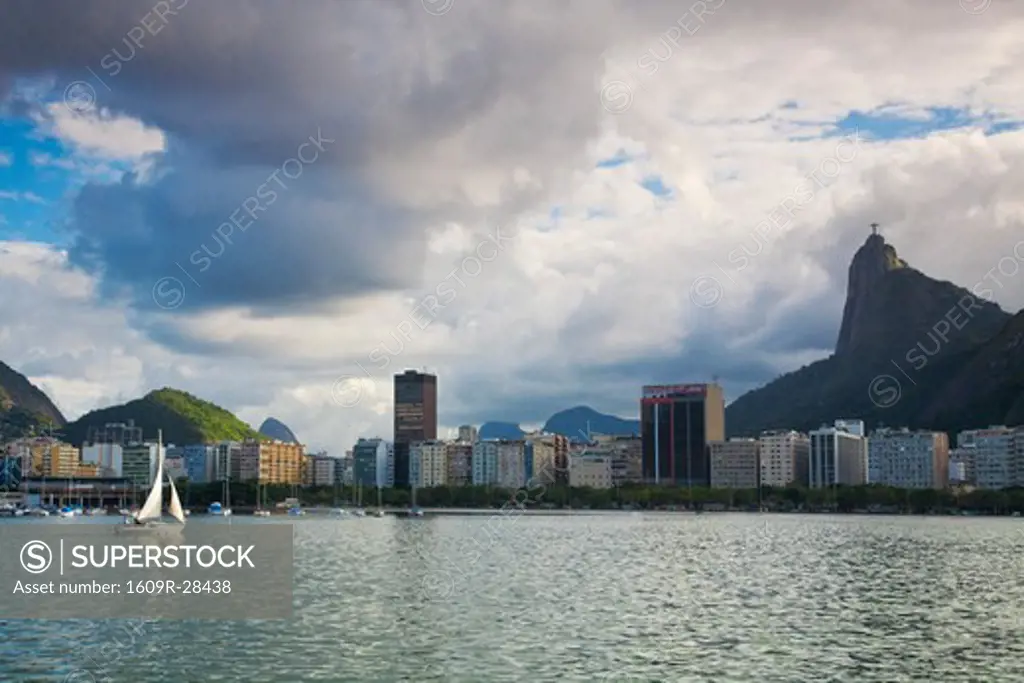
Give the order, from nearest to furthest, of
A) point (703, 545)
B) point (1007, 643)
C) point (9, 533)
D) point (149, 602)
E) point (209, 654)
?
point (209, 654)
point (1007, 643)
point (149, 602)
point (703, 545)
point (9, 533)

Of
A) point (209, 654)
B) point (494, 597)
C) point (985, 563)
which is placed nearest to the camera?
point (209, 654)

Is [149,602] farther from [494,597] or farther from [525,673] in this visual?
[525,673]

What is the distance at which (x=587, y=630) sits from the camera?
157ft

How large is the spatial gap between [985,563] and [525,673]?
6156cm

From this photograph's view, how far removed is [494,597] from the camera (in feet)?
197

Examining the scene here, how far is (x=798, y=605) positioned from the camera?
57.8 meters

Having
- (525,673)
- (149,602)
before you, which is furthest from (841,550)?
(525,673)

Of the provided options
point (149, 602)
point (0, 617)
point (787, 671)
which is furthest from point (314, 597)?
point (787, 671)

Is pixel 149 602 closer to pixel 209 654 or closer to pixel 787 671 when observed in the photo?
pixel 209 654

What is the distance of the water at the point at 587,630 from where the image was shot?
38656mm

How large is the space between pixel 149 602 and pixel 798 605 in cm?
3053

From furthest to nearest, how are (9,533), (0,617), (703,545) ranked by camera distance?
(9,533)
(703,545)
(0,617)

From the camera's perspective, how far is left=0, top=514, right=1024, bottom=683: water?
38.7m

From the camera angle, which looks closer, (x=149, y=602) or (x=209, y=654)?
(x=209, y=654)
